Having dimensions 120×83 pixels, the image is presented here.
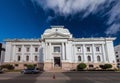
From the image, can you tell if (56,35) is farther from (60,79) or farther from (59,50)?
(60,79)

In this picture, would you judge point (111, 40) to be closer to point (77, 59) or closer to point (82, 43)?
point (82, 43)

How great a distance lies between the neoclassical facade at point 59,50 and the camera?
60438 mm

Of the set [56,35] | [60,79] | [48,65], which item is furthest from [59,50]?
[60,79]

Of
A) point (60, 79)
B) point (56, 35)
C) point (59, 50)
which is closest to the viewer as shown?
point (60, 79)

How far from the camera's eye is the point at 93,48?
2566 inches

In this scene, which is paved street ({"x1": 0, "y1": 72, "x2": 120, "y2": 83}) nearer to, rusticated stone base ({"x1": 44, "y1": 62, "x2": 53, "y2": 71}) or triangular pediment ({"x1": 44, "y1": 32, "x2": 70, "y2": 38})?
rusticated stone base ({"x1": 44, "y1": 62, "x2": 53, "y2": 71})

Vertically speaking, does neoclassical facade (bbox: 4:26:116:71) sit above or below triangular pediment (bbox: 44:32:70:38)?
below

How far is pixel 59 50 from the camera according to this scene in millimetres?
61656

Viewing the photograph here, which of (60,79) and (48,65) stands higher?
(48,65)

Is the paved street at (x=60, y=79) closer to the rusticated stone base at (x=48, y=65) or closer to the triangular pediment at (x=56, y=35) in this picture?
→ the rusticated stone base at (x=48, y=65)

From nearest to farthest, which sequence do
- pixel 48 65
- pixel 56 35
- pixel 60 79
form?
pixel 60 79, pixel 48 65, pixel 56 35

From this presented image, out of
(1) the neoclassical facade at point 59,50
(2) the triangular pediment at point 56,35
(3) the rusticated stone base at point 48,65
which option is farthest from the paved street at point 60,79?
(2) the triangular pediment at point 56,35

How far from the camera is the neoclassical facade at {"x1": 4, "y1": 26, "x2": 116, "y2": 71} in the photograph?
198 ft

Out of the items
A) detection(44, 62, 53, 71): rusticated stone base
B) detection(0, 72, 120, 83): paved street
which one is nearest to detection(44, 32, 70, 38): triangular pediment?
detection(44, 62, 53, 71): rusticated stone base
